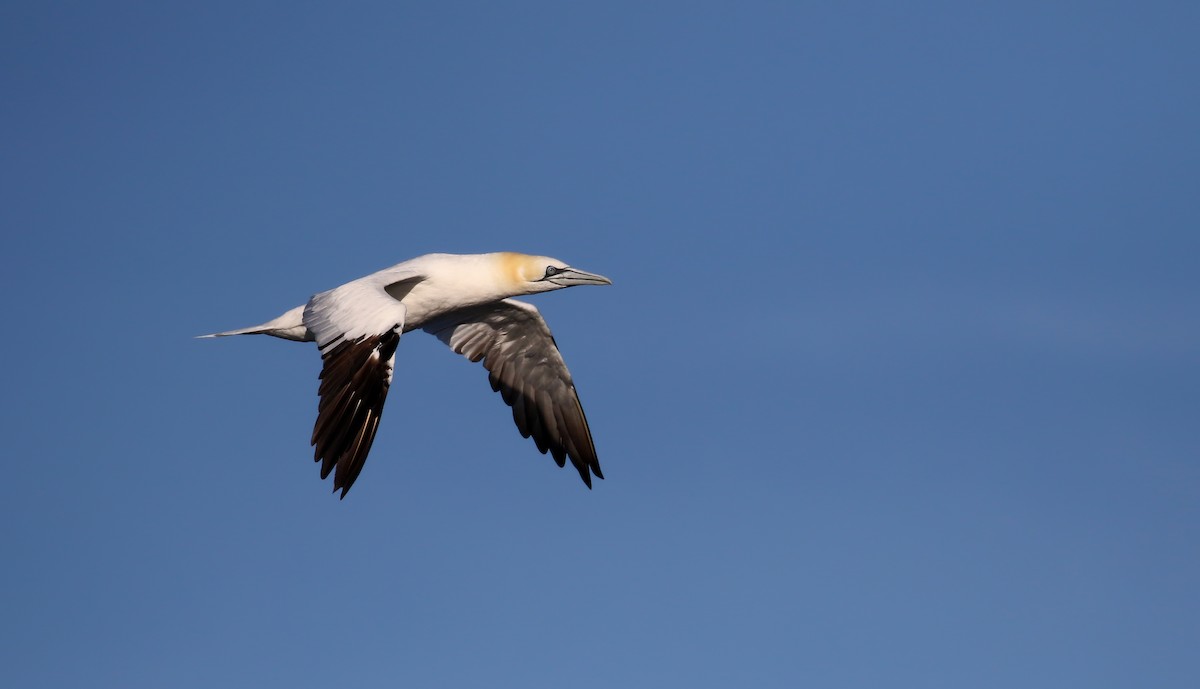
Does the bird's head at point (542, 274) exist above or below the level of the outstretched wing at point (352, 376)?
above

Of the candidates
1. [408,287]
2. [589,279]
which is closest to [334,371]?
[408,287]

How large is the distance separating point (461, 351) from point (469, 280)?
2431mm

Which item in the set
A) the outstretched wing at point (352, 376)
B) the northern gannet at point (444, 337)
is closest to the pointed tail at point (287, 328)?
the northern gannet at point (444, 337)

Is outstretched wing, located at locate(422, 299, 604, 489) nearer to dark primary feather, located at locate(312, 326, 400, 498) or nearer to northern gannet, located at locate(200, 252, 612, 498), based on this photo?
northern gannet, located at locate(200, 252, 612, 498)

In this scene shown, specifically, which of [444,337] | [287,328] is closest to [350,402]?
[287,328]

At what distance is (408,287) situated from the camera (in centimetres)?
2052

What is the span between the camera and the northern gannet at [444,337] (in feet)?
55.1

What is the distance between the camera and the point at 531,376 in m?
22.9

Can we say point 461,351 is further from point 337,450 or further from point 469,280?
point 337,450

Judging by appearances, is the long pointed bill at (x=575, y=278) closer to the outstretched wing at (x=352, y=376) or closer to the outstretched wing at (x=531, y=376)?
the outstretched wing at (x=531, y=376)

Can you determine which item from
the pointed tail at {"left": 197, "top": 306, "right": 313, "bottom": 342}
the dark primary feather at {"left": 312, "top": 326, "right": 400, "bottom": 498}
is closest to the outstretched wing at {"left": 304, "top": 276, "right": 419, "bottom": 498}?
the dark primary feather at {"left": 312, "top": 326, "right": 400, "bottom": 498}

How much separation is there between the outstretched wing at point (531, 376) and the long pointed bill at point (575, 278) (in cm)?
141

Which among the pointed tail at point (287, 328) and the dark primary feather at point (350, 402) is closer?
the dark primary feather at point (350, 402)

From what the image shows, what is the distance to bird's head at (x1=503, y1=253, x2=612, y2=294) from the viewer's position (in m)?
20.9
